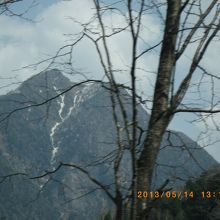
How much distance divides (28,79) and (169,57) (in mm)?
1280

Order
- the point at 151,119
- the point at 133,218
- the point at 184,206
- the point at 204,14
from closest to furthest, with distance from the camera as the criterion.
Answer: the point at 133,218 → the point at 151,119 → the point at 204,14 → the point at 184,206

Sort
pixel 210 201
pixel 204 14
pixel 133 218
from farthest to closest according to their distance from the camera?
pixel 210 201, pixel 204 14, pixel 133 218

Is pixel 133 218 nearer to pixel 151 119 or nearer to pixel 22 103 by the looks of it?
pixel 151 119

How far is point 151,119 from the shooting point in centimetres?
415

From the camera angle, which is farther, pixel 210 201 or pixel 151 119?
pixel 210 201

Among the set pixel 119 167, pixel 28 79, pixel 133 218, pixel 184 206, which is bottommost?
pixel 184 206

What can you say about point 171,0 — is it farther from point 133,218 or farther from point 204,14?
point 133,218

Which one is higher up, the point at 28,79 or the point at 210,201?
the point at 28,79

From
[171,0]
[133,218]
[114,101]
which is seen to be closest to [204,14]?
[171,0]

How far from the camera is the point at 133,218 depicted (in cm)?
370

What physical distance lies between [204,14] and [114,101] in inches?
44.6

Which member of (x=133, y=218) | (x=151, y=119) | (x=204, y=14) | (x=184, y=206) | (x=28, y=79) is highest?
(x=204, y=14)

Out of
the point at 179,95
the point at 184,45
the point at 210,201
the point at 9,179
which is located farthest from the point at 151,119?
the point at 210,201

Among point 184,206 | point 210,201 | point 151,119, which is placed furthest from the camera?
point 184,206
